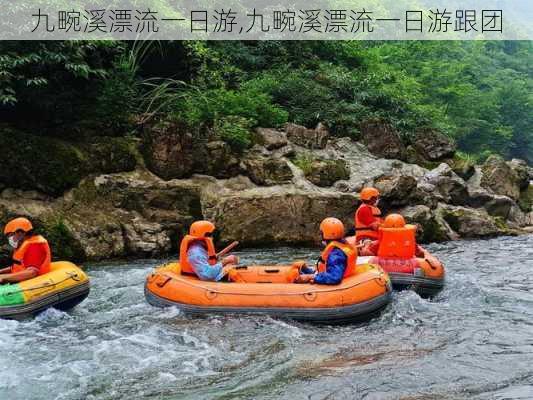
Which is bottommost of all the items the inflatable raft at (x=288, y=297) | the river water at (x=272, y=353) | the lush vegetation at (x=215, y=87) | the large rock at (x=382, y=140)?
the river water at (x=272, y=353)

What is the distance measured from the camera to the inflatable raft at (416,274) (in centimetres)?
801

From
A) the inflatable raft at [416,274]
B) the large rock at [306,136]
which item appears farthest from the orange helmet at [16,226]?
the large rock at [306,136]

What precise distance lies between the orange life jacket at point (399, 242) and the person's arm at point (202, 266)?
7.63 ft

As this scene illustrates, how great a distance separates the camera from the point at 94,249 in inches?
420

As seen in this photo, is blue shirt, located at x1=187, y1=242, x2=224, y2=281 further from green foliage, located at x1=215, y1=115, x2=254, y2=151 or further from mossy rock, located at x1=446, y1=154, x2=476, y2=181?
mossy rock, located at x1=446, y1=154, x2=476, y2=181

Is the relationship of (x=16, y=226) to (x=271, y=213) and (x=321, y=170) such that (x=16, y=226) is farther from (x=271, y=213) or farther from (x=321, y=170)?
(x=321, y=170)

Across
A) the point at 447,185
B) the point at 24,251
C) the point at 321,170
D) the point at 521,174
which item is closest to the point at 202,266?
the point at 24,251

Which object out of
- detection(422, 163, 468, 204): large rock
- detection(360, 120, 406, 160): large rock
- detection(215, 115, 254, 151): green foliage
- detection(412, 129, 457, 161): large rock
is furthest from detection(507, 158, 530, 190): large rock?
detection(215, 115, 254, 151): green foliage

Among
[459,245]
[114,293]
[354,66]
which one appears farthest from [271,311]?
[354,66]

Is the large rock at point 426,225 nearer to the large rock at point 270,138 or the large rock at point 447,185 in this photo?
the large rock at point 447,185

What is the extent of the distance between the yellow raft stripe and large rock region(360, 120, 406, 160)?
9340 mm

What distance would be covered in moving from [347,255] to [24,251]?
150 inches

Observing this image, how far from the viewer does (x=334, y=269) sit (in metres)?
6.94

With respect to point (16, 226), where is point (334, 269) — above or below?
below
